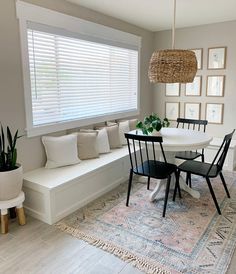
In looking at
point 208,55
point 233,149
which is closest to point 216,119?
point 233,149

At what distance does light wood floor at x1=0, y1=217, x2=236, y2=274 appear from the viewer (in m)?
1.96

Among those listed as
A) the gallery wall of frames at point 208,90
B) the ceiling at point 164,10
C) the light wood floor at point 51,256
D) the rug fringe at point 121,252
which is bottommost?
the light wood floor at point 51,256

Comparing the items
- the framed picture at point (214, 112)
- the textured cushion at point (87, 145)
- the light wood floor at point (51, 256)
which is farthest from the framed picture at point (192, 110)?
the light wood floor at point (51, 256)

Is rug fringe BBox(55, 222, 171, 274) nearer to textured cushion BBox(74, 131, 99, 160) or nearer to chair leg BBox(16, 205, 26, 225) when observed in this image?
chair leg BBox(16, 205, 26, 225)

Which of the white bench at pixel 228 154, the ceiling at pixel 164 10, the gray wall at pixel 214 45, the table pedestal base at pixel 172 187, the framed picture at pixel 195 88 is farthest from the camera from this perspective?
the framed picture at pixel 195 88

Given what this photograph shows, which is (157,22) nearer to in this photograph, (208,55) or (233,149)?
(208,55)

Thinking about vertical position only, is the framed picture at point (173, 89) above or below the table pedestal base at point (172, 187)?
above

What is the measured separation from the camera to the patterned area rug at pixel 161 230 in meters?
2.04

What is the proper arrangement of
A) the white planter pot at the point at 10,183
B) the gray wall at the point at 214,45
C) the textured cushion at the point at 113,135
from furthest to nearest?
1. the gray wall at the point at 214,45
2. the textured cushion at the point at 113,135
3. the white planter pot at the point at 10,183

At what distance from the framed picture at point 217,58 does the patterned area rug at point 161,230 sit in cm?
224

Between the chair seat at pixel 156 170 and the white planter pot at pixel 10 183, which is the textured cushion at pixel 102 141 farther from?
the white planter pot at pixel 10 183

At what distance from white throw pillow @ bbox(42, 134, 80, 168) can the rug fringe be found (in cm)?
78

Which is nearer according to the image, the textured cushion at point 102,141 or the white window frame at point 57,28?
the white window frame at point 57,28

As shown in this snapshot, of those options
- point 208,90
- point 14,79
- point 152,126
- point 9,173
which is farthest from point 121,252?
point 208,90
